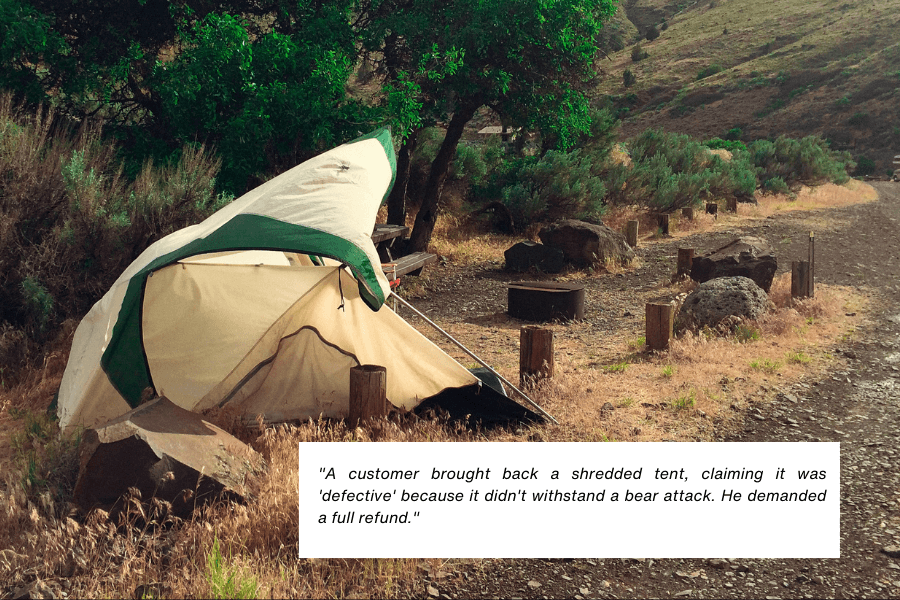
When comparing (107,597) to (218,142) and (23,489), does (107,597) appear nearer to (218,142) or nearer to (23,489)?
(23,489)

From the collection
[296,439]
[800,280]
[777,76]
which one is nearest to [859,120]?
[777,76]

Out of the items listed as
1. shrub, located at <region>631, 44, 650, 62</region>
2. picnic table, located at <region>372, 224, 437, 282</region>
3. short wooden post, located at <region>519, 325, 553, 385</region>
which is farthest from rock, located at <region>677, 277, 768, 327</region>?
shrub, located at <region>631, 44, 650, 62</region>

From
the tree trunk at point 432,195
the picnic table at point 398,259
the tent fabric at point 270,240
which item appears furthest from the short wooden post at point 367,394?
the tree trunk at point 432,195

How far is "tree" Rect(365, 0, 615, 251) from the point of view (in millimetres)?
9969

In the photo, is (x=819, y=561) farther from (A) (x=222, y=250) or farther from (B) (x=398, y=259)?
(B) (x=398, y=259)

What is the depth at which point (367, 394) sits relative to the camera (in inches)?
180

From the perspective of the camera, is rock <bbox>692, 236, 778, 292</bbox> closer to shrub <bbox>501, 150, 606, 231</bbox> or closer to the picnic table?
the picnic table

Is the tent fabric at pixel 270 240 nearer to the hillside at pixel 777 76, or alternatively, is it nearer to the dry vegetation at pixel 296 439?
the dry vegetation at pixel 296 439

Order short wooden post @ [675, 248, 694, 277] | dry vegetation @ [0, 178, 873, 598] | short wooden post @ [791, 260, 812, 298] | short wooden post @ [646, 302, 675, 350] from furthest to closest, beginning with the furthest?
short wooden post @ [675, 248, 694, 277] → short wooden post @ [791, 260, 812, 298] → short wooden post @ [646, 302, 675, 350] → dry vegetation @ [0, 178, 873, 598]

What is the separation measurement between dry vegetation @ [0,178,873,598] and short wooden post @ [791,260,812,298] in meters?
0.18

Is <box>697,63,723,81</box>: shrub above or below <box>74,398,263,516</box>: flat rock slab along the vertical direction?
above

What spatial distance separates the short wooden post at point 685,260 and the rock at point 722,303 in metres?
2.74

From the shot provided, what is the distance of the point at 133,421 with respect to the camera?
12.4 ft

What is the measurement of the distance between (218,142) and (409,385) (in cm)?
490
